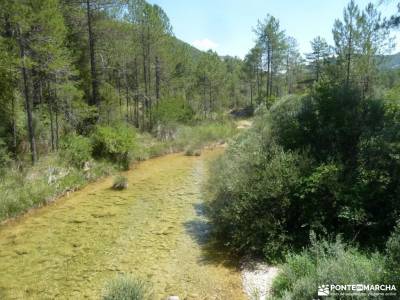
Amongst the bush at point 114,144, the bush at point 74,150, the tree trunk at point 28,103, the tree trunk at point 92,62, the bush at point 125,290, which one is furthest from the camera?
the tree trunk at point 92,62

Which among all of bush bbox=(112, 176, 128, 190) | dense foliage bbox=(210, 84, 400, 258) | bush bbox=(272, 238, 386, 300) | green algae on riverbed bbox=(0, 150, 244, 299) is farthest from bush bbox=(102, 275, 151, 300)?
bush bbox=(112, 176, 128, 190)

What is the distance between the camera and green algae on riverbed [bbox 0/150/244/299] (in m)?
6.40

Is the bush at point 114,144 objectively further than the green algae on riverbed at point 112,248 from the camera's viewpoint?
Yes

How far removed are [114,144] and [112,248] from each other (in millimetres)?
8903

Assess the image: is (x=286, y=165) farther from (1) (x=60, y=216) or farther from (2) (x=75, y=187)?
(2) (x=75, y=187)

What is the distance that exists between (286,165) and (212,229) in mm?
2822

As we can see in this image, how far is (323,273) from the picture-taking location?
4.68 metres

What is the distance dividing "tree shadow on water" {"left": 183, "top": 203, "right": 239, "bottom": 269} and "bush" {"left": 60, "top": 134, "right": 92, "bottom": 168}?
22.3 ft

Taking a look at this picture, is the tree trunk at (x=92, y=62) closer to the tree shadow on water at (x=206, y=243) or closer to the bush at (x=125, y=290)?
the tree shadow on water at (x=206, y=243)

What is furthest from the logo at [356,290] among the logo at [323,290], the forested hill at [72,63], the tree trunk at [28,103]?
the tree trunk at [28,103]

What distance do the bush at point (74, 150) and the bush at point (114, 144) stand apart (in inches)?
39.2

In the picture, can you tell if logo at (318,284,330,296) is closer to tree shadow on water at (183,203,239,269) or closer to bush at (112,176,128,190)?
tree shadow on water at (183,203,239,269)

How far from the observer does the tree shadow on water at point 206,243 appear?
23.7 feet

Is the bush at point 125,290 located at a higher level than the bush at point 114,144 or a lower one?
lower
